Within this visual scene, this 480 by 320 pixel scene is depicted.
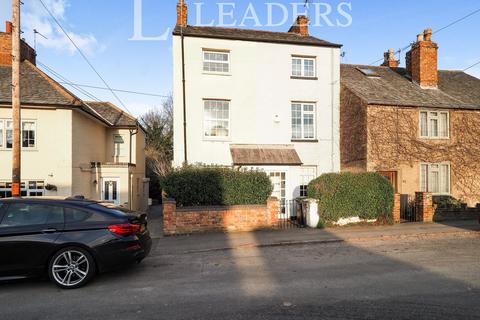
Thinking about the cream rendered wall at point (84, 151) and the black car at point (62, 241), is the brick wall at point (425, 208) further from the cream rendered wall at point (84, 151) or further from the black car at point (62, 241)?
the cream rendered wall at point (84, 151)

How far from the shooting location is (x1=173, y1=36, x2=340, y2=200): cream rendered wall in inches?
601

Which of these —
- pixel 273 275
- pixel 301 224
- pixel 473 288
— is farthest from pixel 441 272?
→ pixel 301 224

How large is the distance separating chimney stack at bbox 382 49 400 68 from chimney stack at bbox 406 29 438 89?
168 inches

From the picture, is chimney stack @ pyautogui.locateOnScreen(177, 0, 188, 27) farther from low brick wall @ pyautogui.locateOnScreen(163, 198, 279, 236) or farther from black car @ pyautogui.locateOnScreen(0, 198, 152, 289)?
black car @ pyautogui.locateOnScreen(0, 198, 152, 289)

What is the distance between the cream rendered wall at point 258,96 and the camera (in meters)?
15.3

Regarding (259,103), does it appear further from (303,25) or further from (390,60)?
(390,60)

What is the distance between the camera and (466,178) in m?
16.7

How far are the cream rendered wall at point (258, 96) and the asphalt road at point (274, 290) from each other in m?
7.83

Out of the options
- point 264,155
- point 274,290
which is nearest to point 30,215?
point 274,290

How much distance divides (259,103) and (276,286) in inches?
440

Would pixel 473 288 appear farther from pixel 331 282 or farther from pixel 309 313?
pixel 309 313

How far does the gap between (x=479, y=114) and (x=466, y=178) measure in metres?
3.22

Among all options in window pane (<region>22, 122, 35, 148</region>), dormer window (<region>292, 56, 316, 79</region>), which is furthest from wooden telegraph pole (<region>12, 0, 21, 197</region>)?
dormer window (<region>292, 56, 316, 79</region>)

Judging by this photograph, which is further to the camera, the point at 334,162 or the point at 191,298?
the point at 334,162
